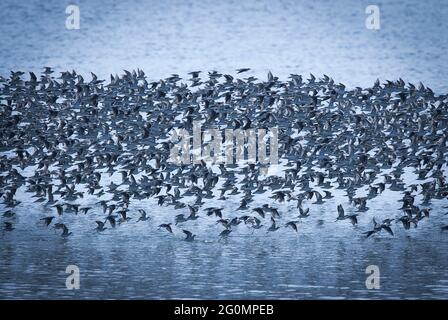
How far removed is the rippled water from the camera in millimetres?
14336

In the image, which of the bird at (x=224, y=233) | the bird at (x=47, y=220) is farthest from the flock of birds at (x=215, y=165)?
the bird at (x=224, y=233)

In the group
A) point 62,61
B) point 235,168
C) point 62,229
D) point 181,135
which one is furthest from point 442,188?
point 62,61

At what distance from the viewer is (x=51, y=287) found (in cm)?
1409

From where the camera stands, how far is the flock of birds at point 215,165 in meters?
19.8

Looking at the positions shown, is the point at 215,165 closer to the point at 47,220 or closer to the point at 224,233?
the point at 224,233

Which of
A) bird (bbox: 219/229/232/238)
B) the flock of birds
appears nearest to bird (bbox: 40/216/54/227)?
the flock of birds

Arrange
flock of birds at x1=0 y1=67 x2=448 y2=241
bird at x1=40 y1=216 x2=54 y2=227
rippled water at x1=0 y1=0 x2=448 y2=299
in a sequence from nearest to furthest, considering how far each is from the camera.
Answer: rippled water at x1=0 y1=0 x2=448 y2=299 < bird at x1=40 y1=216 x2=54 y2=227 < flock of birds at x1=0 y1=67 x2=448 y2=241

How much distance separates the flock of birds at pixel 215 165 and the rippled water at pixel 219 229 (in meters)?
0.36

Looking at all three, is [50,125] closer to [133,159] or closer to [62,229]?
[133,159]

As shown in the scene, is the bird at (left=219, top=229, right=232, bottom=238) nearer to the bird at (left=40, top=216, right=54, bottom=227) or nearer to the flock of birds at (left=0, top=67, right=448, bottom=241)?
the flock of birds at (left=0, top=67, right=448, bottom=241)

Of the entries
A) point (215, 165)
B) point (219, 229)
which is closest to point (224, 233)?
point (219, 229)

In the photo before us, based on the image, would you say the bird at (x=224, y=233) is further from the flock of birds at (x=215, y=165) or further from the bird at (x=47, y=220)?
the bird at (x=47, y=220)

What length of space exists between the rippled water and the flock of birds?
0.36 m

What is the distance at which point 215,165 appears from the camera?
23016 millimetres
